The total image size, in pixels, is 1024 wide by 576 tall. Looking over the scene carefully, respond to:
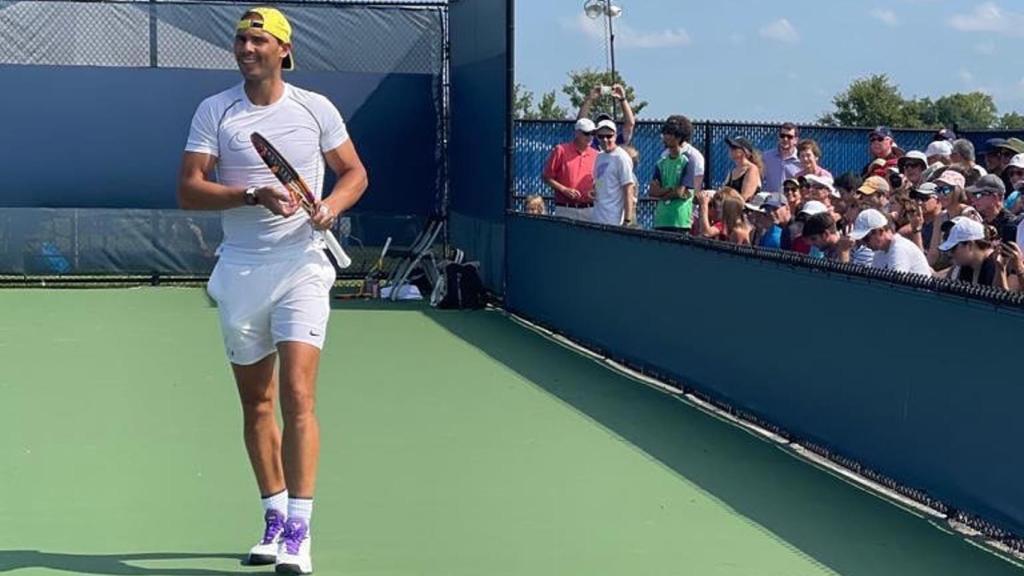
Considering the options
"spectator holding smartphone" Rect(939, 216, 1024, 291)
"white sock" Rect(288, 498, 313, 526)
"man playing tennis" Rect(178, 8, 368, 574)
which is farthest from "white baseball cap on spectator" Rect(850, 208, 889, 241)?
"white sock" Rect(288, 498, 313, 526)

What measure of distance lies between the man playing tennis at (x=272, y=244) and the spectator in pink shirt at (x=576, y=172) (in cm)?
836

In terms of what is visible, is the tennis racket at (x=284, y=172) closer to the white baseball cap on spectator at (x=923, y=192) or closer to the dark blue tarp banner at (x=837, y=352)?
the dark blue tarp banner at (x=837, y=352)

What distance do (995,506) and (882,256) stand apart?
258 cm

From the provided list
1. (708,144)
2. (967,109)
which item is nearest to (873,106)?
(967,109)

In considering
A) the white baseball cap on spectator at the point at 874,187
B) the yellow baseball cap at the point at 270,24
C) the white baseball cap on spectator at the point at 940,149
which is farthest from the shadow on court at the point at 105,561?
the white baseball cap on spectator at the point at 940,149

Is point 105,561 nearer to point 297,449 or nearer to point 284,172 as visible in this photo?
point 297,449

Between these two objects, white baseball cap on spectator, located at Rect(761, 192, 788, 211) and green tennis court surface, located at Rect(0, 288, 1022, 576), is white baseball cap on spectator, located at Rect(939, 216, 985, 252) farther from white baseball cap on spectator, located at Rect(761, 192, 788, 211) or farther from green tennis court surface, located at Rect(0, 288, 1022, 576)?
white baseball cap on spectator, located at Rect(761, 192, 788, 211)

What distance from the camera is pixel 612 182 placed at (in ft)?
43.2

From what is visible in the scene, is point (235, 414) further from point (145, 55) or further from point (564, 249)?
point (145, 55)

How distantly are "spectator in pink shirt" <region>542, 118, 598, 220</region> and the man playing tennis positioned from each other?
8.36 metres

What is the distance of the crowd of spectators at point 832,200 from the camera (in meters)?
8.27

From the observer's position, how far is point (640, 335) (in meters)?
10.6

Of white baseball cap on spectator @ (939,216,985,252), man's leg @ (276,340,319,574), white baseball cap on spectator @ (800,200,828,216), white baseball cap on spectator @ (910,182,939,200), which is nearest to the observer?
man's leg @ (276,340,319,574)

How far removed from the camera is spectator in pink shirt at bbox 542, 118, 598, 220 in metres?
14.0
